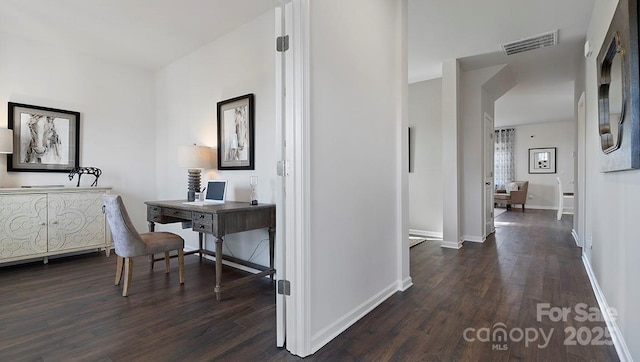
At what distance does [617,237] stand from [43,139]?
5.58 m

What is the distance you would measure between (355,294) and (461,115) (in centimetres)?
376

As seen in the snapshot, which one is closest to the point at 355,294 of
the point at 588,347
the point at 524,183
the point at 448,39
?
the point at 588,347

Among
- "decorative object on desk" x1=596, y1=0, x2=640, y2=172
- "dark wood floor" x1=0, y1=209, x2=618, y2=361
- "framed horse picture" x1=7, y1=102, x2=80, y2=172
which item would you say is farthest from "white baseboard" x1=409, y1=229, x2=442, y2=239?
"framed horse picture" x1=7, y1=102, x2=80, y2=172

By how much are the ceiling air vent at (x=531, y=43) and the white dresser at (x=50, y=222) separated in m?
5.40

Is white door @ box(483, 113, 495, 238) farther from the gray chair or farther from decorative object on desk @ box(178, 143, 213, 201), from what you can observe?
the gray chair

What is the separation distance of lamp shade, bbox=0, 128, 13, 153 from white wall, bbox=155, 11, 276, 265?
158cm

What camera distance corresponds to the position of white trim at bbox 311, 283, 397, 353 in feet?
6.07

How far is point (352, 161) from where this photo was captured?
221cm

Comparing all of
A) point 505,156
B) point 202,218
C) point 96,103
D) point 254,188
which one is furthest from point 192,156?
point 505,156

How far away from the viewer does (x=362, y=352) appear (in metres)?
1.77

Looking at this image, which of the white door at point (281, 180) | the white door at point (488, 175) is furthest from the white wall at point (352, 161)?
the white door at point (488, 175)

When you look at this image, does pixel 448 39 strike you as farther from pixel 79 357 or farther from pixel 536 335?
pixel 79 357

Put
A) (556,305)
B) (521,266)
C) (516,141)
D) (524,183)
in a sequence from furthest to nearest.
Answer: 1. (516,141)
2. (524,183)
3. (521,266)
4. (556,305)

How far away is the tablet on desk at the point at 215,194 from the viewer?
10.3 ft
